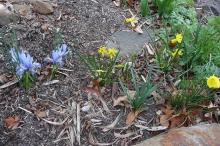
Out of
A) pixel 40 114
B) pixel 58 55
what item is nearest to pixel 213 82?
pixel 58 55

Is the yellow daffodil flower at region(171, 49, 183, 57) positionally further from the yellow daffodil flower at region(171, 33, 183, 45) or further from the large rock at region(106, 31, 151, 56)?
the large rock at region(106, 31, 151, 56)

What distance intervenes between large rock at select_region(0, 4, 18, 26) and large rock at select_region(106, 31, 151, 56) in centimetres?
82

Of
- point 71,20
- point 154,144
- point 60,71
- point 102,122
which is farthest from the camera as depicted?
point 71,20

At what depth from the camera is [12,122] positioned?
2908 millimetres

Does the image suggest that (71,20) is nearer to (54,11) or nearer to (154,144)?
(54,11)

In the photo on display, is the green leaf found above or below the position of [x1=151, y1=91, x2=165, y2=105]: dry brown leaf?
above

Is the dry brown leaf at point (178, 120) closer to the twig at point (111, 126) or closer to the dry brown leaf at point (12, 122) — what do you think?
the twig at point (111, 126)

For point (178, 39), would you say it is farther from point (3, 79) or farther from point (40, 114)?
point (3, 79)

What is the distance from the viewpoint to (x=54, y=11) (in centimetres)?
374

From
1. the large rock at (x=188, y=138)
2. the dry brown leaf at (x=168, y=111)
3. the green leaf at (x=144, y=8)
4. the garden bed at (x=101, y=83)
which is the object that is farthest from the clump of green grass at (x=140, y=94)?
the green leaf at (x=144, y=8)

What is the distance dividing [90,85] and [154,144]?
2.48ft

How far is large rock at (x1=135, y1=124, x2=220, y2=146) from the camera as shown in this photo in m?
2.67

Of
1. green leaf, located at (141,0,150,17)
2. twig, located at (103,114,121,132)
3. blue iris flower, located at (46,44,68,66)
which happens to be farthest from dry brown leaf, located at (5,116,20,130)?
green leaf, located at (141,0,150,17)

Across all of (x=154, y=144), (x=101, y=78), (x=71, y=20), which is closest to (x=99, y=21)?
(x=71, y=20)
